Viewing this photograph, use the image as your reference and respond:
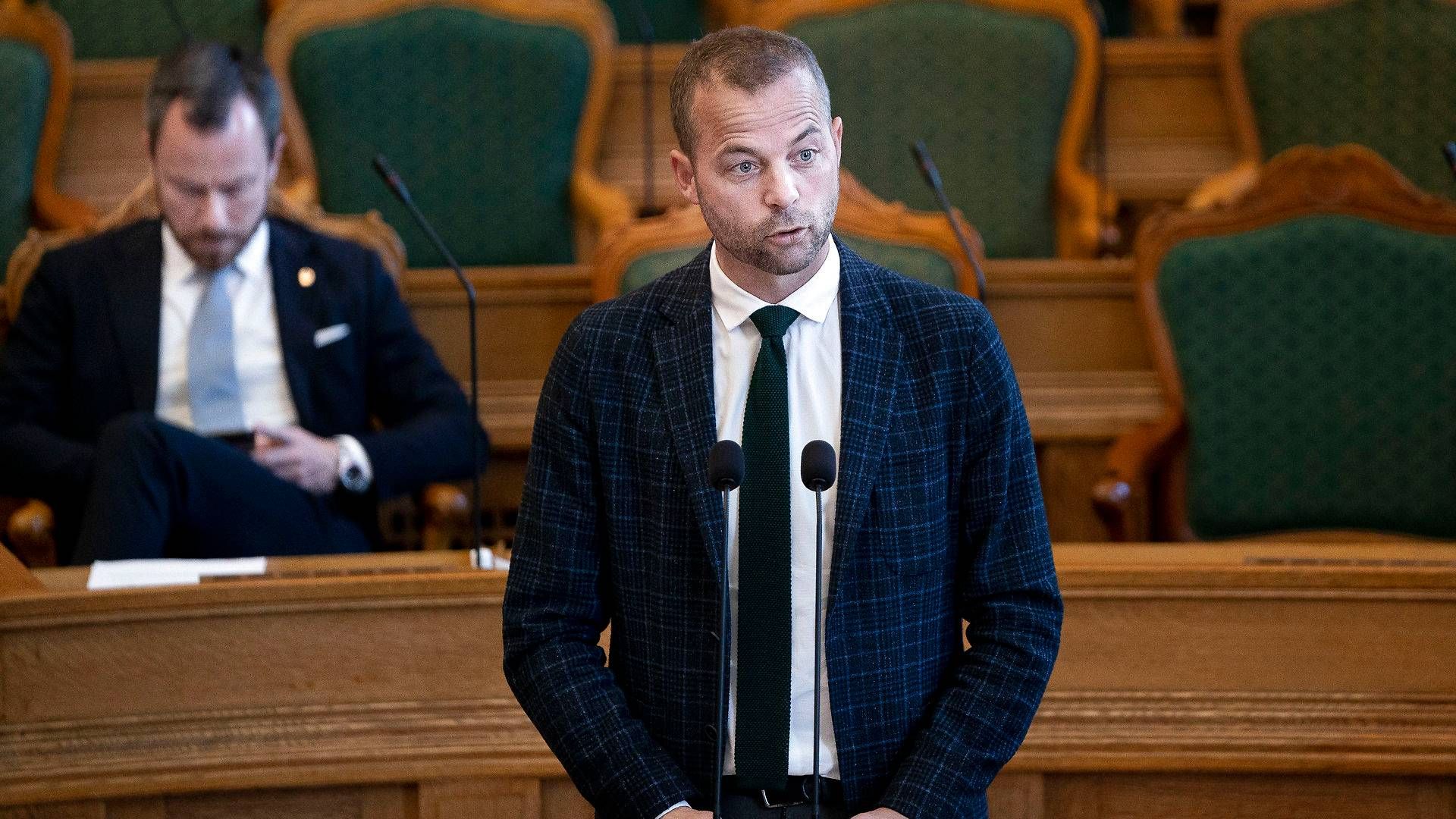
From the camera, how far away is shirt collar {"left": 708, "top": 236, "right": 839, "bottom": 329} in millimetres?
1079

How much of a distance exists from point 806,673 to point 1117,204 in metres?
2.16

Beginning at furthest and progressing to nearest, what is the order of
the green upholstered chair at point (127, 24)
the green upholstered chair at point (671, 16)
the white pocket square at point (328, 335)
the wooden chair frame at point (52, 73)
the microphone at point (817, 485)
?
the green upholstered chair at point (671, 16) < the green upholstered chair at point (127, 24) < the wooden chair frame at point (52, 73) < the white pocket square at point (328, 335) < the microphone at point (817, 485)

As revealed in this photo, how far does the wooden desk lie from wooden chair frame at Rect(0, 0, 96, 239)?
160 cm

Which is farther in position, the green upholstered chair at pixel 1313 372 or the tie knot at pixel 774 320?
the green upholstered chair at pixel 1313 372

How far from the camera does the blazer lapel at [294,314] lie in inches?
86.0

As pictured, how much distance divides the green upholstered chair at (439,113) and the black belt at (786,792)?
6.28 feet

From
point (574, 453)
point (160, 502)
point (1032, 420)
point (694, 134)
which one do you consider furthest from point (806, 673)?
point (1032, 420)

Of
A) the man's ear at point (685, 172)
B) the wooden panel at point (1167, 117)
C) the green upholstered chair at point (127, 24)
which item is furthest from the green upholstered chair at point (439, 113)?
the man's ear at point (685, 172)

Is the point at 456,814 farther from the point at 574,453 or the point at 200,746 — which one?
the point at 574,453

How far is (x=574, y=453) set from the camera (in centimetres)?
109

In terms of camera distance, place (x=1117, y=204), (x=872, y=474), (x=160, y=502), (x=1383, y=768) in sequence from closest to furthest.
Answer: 1. (x=872, y=474)
2. (x=1383, y=768)
3. (x=160, y=502)
4. (x=1117, y=204)

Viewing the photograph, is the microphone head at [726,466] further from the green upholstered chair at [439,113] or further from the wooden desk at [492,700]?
the green upholstered chair at [439,113]

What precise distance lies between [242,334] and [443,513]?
0.37m

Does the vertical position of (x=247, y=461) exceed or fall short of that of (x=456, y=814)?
it exceeds it
